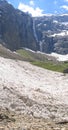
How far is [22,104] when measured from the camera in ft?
140

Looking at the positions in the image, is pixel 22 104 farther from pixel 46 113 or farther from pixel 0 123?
pixel 0 123

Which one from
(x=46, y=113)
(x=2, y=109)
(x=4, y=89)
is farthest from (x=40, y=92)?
(x=2, y=109)

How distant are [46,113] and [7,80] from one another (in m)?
13.5

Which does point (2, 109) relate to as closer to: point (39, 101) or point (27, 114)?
point (27, 114)

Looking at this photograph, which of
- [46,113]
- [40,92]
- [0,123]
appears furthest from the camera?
[40,92]

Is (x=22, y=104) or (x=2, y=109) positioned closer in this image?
(x=2, y=109)

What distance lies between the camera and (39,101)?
46.9 metres

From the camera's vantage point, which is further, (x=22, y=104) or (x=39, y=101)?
(x=39, y=101)

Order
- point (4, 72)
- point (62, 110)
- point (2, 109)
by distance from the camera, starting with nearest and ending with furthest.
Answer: point (2, 109) < point (62, 110) < point (4, 72)

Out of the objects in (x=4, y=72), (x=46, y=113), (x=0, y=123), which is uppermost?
(x=0, y=123)

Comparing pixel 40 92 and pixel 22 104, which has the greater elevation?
pixel 22 104

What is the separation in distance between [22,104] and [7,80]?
1125cm

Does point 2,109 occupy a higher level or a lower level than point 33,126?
lower

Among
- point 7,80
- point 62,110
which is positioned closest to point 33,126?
point 62,110
